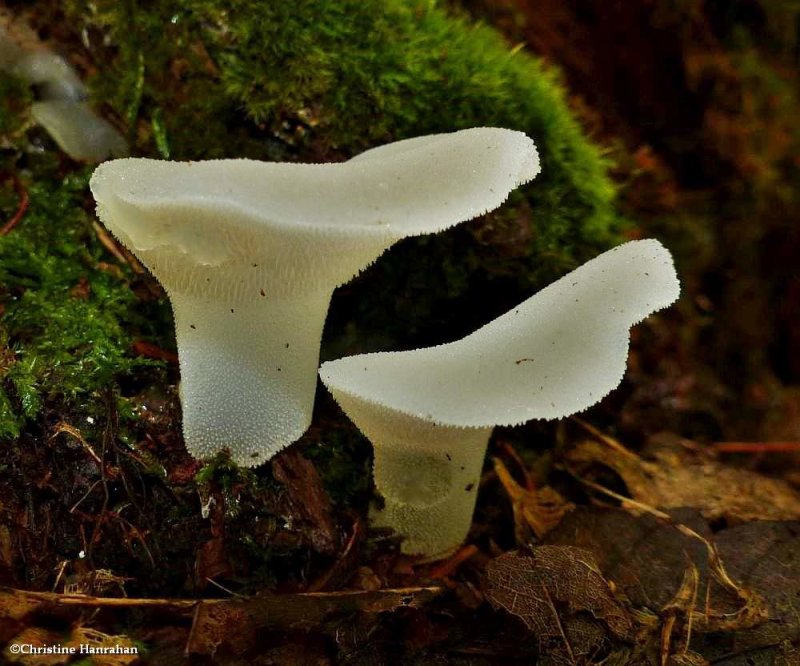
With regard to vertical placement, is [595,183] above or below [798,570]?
above

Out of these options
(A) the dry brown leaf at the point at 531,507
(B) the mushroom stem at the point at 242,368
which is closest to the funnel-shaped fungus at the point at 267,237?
(B) the mushroom stem at the point at 242,368

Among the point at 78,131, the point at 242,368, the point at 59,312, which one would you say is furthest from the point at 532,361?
the point at 78,131

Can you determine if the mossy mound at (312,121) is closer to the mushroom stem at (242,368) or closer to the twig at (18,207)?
the twig at (18,207)

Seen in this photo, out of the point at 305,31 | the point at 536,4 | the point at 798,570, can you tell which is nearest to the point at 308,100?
the point at 305,31

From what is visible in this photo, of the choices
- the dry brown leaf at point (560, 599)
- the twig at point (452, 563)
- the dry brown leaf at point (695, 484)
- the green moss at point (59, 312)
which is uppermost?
the green moss at point (59, 312)

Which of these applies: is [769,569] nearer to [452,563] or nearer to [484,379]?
[452,563]

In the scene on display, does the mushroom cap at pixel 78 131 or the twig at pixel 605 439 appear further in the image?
the twig at pixel 605 439

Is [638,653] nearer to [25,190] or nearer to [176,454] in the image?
[176,454]
